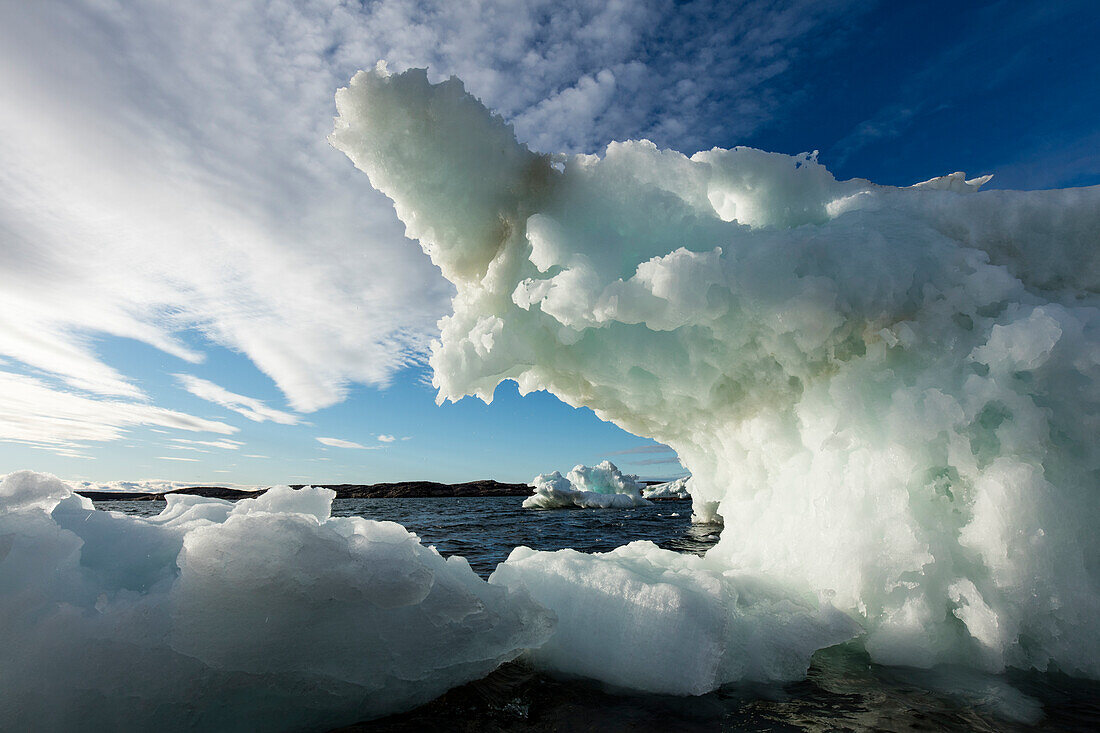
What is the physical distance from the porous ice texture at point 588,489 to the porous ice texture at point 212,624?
36.9 metres

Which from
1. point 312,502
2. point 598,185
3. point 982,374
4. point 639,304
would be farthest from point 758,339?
point 312,502

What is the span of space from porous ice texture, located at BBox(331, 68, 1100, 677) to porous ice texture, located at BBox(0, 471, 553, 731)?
320 centimetres

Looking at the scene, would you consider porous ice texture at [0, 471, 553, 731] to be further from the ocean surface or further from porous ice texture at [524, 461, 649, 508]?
porous ice texture at [524, 461, 649, 508]

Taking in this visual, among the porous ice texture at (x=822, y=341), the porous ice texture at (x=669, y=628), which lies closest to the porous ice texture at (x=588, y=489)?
the porous ice texture at (x=822, y=341)

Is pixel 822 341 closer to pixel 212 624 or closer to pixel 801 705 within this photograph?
pixel 801 705

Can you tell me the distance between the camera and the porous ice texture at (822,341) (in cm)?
398

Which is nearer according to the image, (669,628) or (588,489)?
(669,628)

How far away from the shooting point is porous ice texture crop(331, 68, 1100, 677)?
13.1 ft

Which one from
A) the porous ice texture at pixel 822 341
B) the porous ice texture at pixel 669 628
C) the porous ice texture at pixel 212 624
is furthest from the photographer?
the porous ice texture at pixel 822 341

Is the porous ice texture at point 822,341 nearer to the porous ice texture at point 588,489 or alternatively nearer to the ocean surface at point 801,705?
the ocean surface at point 801,705

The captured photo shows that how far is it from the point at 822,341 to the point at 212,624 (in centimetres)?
542

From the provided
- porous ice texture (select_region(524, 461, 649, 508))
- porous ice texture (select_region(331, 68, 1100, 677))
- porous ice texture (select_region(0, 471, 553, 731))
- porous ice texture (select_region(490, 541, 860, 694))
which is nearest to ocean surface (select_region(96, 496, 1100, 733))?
porous ice texture (select_region(490, 541, 860, 694))

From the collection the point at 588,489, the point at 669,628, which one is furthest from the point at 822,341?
the point at 588,489

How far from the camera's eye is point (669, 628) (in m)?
3.55
